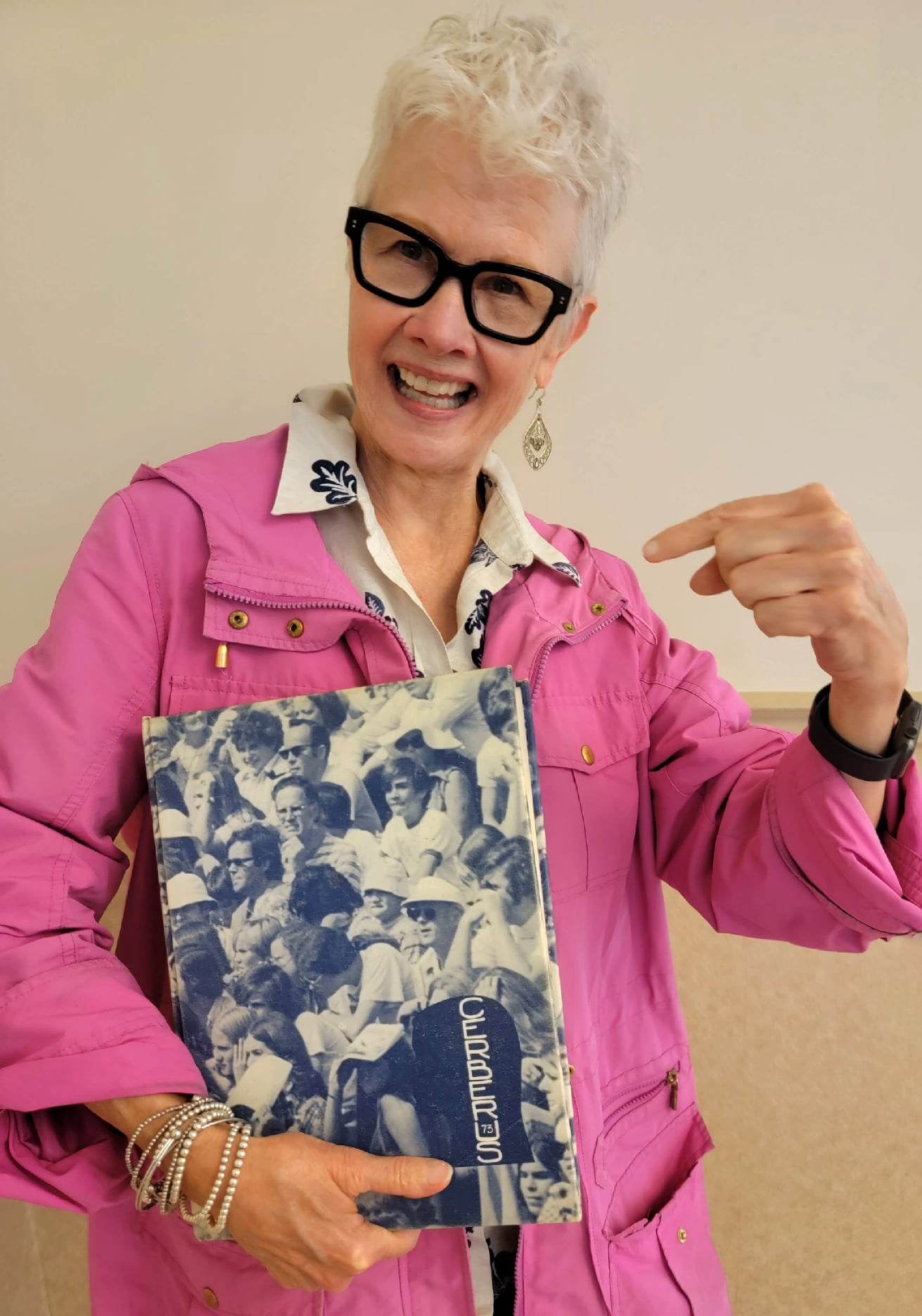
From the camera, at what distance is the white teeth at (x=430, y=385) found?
38.7 inches

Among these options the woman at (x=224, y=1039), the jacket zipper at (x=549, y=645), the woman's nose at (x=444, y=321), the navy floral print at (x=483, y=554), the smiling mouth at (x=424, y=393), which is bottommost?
the woman at (x=224, y=1039)

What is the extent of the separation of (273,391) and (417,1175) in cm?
99

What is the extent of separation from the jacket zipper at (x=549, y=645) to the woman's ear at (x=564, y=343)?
10.7 inches

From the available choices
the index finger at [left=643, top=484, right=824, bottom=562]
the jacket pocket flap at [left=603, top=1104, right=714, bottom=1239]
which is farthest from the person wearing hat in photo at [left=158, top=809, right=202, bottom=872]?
the jacket pocket flap at [left=603, top=1104, right=714, bottom=1239]

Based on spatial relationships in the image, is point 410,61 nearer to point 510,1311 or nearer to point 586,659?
point 586,659

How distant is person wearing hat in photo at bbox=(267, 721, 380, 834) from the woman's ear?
1.56 ft

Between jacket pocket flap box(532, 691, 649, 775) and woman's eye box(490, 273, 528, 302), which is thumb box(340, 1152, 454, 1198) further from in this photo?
woman's eye box(490, 273, 528, 302)

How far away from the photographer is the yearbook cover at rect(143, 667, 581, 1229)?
759mm

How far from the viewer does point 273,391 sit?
4.45 feet

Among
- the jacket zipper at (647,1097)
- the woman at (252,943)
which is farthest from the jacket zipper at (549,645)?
the jacket zipper at (647,1097)

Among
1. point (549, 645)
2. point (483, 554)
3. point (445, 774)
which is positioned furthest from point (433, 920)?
point (483, 554)

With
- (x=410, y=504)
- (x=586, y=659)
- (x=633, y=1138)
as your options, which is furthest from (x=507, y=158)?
(x=633, y=1138)

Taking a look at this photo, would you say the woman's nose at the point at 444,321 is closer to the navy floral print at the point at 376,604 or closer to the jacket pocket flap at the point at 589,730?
the navy floral print at the point at 376,604

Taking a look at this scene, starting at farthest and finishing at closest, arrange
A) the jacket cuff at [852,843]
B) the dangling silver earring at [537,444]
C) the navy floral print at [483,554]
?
the dangling silver earring at [537,444] < the navy floral print at [483,554] < the jacket cuff at [852,843]
